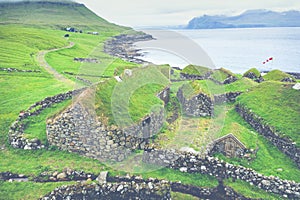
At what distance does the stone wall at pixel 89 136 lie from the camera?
1407cm

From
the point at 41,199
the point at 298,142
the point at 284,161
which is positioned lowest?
the point at 41,199

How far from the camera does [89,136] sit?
14203 millimetres

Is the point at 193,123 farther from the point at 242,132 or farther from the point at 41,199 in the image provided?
the point at 41,199

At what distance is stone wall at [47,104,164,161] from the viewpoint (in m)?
14.1

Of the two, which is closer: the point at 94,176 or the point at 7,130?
the point at 94,176

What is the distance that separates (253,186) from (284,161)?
2905mm

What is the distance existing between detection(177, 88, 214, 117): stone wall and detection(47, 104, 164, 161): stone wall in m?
7.13

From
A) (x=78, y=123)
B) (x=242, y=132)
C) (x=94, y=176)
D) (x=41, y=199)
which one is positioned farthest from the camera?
(x=242, y=132)

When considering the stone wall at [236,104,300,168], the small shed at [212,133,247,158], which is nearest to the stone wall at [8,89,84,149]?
the small shed at [212,133,247,158]

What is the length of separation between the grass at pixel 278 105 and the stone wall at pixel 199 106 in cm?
293

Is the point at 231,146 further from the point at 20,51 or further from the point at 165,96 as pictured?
the point at 20,51

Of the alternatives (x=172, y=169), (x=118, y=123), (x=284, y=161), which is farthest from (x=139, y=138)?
(x=284, y=161)

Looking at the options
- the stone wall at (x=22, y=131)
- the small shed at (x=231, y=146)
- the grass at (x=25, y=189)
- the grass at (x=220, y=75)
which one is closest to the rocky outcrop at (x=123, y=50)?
the grass at (x=220, y=75)

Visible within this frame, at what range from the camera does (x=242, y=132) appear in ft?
54.0
